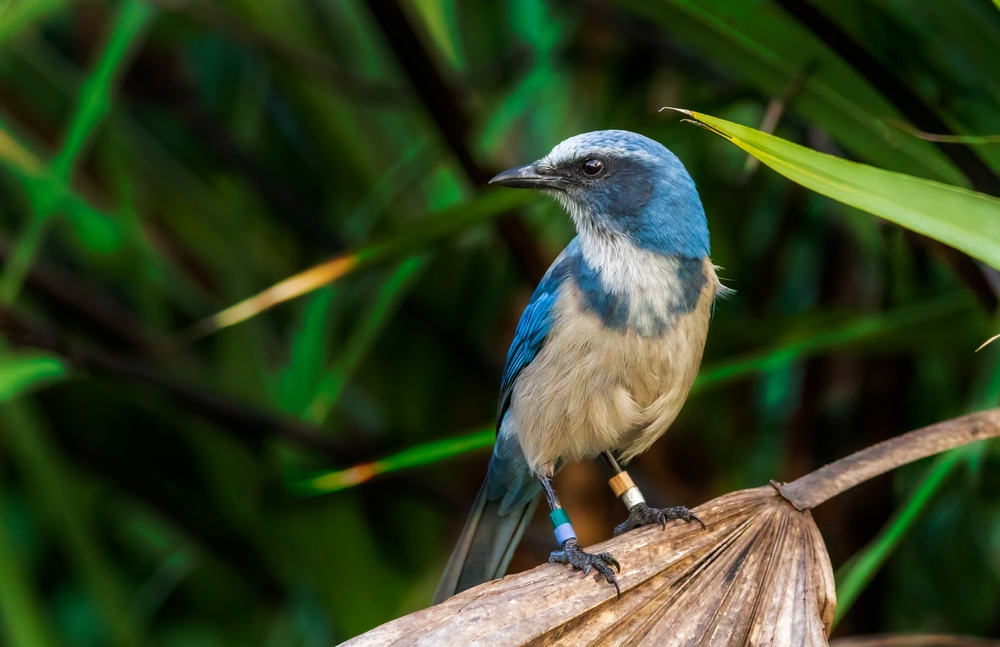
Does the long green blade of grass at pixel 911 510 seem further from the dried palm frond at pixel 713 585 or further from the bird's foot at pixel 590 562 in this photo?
the bird's foot at pixel 590 562

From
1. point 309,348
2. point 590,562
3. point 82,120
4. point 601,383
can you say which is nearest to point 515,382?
point 601,383

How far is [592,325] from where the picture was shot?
1347 mm

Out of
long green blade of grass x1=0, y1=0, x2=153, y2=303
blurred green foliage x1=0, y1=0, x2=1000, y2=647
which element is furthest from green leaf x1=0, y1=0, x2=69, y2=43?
long green blade of grass x1=0, y1=0, x2=153, y2=303

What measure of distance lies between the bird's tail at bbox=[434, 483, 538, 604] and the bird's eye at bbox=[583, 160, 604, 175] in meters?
0.61

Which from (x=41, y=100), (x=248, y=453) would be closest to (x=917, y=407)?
(x=248, y=453)

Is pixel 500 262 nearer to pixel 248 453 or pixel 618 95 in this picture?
pixel 618 95

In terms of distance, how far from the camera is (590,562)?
1.13m

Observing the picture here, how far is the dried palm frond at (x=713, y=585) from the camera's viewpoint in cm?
101

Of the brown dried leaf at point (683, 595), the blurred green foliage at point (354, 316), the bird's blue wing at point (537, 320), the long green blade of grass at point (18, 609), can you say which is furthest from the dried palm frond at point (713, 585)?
the long green blade of grass at point (18, 609)

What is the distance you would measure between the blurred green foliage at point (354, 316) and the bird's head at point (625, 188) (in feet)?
0.76

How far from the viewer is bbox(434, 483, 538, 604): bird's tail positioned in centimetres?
158

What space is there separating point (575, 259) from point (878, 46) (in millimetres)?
632

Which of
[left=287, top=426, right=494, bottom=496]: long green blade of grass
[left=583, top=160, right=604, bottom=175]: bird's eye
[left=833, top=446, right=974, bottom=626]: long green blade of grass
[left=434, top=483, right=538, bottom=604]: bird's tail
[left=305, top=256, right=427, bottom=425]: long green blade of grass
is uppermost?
[left=305, top=256, right=427, bottom=425]: long green blade of grass

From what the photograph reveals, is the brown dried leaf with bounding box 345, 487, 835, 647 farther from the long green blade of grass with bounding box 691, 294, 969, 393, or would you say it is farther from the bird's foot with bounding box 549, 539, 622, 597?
the long green blade of grass with bounding box 691, 294, 969, 393
